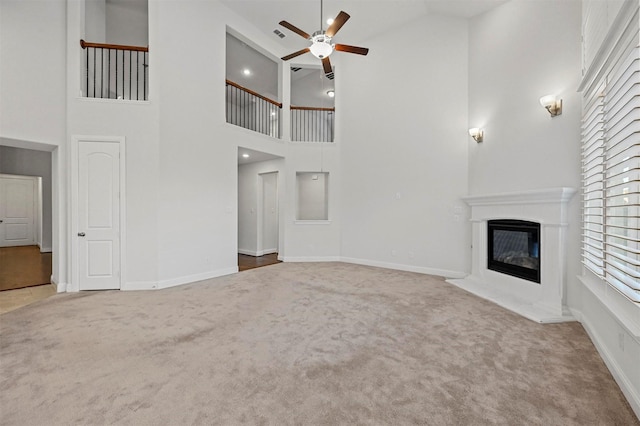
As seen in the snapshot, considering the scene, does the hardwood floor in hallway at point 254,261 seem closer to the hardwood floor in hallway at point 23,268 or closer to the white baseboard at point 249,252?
the white baseboard at point 249,252

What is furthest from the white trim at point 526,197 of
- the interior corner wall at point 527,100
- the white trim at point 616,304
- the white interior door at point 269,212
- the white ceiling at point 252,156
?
the white interior door at point 269,212

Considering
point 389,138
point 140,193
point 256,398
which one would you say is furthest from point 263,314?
point 389,138

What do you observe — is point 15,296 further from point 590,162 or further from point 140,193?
point 590,162

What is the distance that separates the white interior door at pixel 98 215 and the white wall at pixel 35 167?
16.2ft

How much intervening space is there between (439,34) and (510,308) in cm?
486

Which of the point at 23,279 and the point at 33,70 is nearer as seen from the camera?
the point at 33,70

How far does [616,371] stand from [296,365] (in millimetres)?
2312

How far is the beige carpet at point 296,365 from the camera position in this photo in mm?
1675

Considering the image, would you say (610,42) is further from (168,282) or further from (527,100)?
(168,282)

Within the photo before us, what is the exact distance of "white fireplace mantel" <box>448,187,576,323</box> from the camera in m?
3.30

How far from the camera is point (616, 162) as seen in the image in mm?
2461

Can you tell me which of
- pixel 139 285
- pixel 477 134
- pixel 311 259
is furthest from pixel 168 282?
pixel 477 134

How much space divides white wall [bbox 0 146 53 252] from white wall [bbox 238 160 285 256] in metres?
5.01

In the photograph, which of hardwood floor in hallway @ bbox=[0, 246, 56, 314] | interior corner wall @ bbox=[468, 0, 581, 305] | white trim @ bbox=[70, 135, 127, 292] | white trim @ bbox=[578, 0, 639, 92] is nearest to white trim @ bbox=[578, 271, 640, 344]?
interior corner wall @ bbox=[468, 0, 581, 305]
